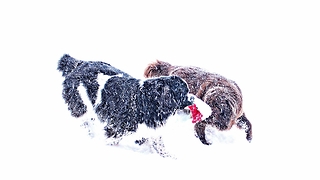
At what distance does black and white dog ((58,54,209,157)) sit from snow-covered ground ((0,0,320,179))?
147mm

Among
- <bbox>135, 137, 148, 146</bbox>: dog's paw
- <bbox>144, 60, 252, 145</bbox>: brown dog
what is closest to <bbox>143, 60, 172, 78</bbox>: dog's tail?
<bbox>144, 60, 252, 145</bbox>: brown dog

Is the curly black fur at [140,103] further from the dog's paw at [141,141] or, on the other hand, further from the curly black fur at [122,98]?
the dog's paw at [141,141]

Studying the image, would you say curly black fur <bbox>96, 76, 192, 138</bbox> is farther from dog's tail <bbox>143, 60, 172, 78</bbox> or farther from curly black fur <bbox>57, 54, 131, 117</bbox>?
dog's tail <bbox>143, 60, 172, 78</bbox>

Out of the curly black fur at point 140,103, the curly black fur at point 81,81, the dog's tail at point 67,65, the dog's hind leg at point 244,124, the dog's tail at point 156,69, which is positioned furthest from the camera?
the dog's tail at point 156,69

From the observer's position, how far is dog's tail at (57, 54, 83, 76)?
4.75m

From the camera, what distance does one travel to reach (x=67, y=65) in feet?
15.7

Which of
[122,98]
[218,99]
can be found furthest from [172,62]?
[122,98]

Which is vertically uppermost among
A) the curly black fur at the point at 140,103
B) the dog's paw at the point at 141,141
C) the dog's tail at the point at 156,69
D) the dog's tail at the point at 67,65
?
the dog's tail at the point at 156,69

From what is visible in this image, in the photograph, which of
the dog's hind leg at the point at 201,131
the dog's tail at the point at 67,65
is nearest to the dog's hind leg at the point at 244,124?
the dog's hind leg at the point at 201,131

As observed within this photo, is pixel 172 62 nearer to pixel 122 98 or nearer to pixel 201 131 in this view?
pixel 201 131

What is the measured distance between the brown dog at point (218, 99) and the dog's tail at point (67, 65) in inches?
49.0

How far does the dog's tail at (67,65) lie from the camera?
475 cm

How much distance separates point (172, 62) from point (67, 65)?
3.53 metres
